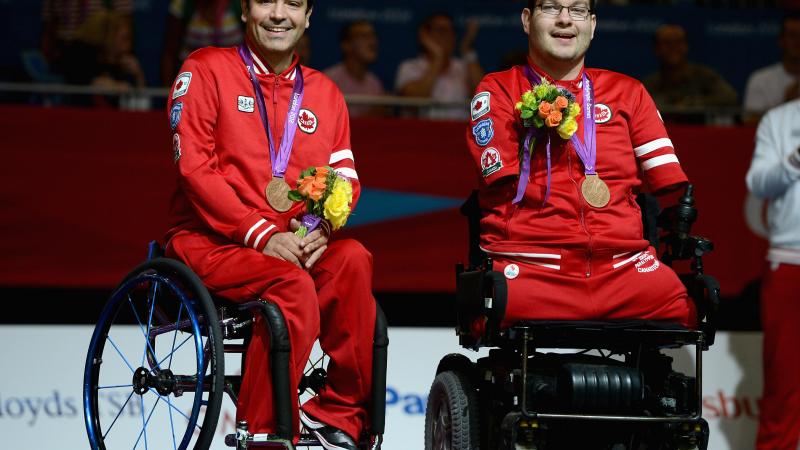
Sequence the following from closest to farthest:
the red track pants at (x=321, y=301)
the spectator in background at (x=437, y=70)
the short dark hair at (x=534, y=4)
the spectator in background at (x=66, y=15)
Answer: the red track pants at (x=321, y=301) → the short dark hair at (x=534, y=4) → the spectator in background at (x=66, y=15) → the spectator in background at (x=437, y=70)

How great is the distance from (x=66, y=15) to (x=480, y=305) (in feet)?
13.2

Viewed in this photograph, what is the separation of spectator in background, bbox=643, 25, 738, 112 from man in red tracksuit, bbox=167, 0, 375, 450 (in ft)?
10.7

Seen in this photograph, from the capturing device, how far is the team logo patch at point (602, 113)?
15.2 ft

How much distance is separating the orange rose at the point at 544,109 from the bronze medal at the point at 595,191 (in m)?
0.29

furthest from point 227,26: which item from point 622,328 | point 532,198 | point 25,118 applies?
point 622,328

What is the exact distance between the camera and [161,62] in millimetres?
7422

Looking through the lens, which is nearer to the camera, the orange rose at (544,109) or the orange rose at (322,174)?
the orange rose at (322,174)

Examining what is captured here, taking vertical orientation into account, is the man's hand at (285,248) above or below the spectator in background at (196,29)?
below

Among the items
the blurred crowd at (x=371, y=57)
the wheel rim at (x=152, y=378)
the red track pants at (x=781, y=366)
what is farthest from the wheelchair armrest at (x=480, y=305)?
the blurred crowd at (x=371, y=57)

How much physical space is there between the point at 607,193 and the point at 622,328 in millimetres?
506

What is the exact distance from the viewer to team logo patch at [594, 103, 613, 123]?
15.2ft

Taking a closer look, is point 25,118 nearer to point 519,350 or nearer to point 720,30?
point 519,350

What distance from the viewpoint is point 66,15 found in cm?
751

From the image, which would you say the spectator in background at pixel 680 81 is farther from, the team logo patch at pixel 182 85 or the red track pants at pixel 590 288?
the team logo patch at pixel 182 85
